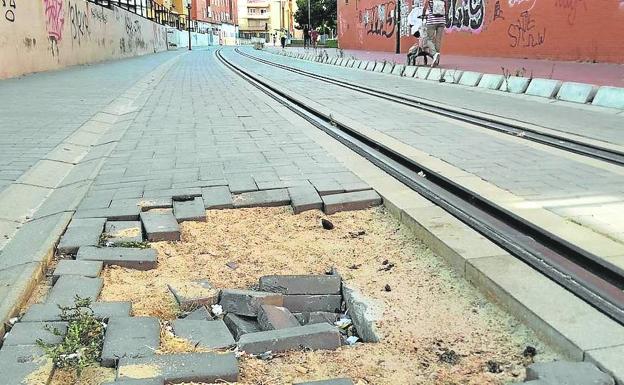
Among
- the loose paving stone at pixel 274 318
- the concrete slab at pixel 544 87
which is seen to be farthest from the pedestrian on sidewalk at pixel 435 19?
the loose paving stone at pixel 274 318

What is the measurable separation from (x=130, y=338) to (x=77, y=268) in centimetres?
97

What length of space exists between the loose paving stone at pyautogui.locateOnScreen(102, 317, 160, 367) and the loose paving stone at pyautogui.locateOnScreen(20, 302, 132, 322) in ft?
0.37

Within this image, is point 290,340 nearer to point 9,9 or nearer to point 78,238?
point 78,238

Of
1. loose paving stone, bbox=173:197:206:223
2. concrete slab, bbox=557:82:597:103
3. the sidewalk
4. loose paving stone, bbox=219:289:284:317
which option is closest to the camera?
loose paving stone, bbox=219:289:284:317

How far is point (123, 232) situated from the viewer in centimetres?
394

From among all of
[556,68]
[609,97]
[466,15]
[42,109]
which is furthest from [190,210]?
[466,15]

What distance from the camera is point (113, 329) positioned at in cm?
259

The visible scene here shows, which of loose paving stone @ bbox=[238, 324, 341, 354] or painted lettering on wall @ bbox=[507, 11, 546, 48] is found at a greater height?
painted lettering on wall @ bbox=[507, 11, 546, 48]

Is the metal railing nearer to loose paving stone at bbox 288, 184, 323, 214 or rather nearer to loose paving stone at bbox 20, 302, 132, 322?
loose paving stone at bbox 288, 184, 323, 214

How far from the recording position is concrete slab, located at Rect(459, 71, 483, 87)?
14187mm

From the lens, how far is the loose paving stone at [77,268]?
10.7 feet

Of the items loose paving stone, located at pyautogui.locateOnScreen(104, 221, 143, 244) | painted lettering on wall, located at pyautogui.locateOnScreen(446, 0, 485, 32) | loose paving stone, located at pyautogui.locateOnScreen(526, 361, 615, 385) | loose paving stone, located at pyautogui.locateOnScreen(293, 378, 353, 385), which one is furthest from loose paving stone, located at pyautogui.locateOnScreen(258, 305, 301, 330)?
painted lettering on wall, located at pyautogui.locateOnScreen(446, 0, 485, 32)

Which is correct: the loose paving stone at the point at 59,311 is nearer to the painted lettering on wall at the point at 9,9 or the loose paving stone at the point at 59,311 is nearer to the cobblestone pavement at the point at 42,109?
the cobblestone pavement at the point at 42,109

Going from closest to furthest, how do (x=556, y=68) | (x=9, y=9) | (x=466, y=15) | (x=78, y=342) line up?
(x=78, y=342) → (x=556, y=68) → (x=9, y=9) → (x=466, y=15)
